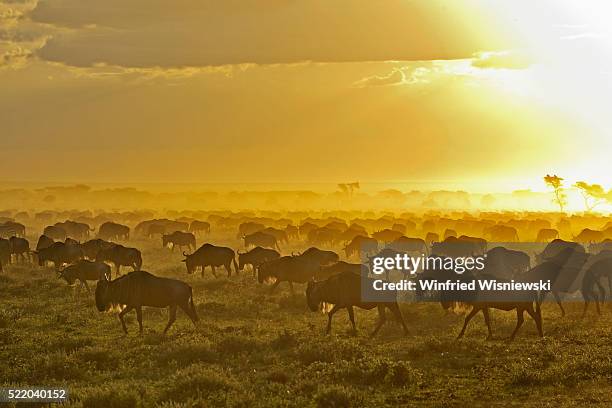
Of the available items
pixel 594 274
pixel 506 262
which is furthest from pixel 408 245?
pixel 594 274

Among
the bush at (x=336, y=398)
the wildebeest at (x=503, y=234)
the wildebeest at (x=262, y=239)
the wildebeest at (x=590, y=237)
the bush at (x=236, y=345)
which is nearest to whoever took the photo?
the bush at (x=336, y=398)

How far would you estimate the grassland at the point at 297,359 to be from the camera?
1349 cm

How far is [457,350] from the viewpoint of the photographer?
57.2 feet

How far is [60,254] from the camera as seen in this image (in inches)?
1284

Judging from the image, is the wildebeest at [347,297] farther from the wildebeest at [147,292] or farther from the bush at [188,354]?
the wildebeest at [147,292]

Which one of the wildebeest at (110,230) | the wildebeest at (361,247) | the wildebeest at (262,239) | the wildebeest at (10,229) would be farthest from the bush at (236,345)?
the wildebeest at (10,229)

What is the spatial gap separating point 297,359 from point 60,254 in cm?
2069

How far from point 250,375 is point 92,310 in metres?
10.5

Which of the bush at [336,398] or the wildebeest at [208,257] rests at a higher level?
the wildebeest at [208,257]

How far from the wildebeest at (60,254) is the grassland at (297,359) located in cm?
830

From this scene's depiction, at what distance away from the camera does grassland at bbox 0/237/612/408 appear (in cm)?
1349

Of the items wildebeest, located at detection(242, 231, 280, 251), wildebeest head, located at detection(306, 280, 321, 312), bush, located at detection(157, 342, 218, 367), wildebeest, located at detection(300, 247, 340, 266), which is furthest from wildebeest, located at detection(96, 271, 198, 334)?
wildebeest, located at detection(242, 231, 280, 251)

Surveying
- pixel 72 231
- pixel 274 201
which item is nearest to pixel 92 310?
pixel 72 231

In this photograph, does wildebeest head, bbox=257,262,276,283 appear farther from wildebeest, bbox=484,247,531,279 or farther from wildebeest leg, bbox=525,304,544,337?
wildebeest leg, bbox=525,304,544,337
